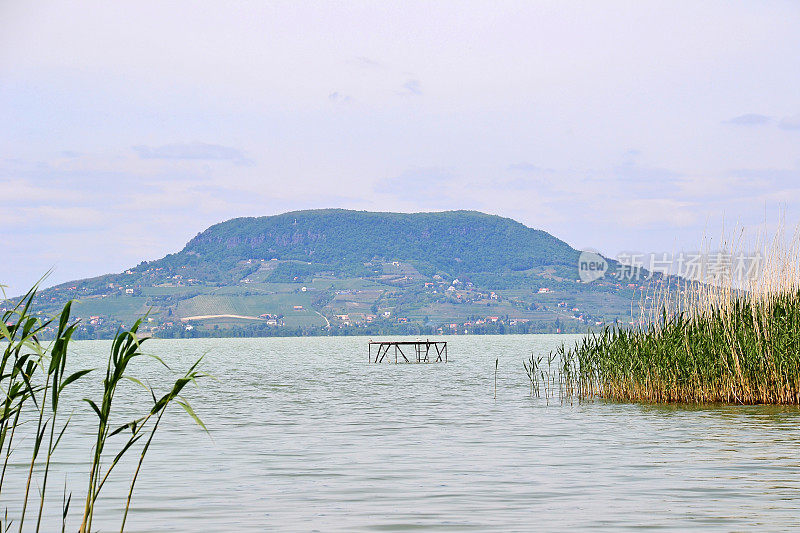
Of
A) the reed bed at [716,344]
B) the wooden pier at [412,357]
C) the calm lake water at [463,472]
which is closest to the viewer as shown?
the calm lake water at [463,472]

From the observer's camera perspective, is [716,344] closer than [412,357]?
Yes

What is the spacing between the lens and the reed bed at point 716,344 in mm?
19672

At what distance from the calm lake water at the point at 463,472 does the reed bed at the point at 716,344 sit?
2.06 feet

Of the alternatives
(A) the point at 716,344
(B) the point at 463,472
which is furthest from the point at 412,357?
(B) the point at 463,472

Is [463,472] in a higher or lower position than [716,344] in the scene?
lower

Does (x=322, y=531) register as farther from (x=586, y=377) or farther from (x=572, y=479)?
(x=586, y=377)

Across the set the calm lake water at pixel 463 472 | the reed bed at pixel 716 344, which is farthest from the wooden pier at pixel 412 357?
the calm lake water at pixel 463 472

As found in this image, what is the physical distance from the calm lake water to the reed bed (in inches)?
24.8

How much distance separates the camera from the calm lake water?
32.8 feet

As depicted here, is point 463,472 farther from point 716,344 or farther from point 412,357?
point 412,357

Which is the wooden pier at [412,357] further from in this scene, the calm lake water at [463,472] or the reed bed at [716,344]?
the calm lake water at [463,472]

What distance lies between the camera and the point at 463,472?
44.1 feet

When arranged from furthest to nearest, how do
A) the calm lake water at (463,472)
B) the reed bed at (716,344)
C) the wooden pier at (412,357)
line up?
the wooden pier at (412,357) → the reed bed at (716,344) → the calm lake water at (463,472)

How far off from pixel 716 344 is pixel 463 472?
937cm
